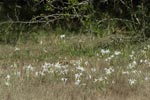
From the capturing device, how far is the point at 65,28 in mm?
11664

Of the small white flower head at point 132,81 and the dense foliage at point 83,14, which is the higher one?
the small white flower head at point 132,81

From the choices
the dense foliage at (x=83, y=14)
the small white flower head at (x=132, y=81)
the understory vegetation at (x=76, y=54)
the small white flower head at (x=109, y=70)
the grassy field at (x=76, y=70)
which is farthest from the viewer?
the dense foliage at (x=83, y=14)

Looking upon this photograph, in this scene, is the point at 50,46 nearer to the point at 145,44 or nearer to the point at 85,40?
the point at 85,40

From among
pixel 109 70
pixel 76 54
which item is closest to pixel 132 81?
pixel 109 70

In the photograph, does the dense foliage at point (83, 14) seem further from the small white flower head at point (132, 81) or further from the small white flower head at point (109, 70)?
the small white flower head at point (132, 81)

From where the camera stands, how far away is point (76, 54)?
9.20m

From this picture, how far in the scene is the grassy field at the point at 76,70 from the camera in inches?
261

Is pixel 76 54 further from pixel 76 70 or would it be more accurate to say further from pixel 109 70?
pixel 109 70

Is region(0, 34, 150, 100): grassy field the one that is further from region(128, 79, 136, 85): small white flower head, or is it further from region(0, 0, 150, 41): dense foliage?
region(0, 0, 150, 41): dense foliage

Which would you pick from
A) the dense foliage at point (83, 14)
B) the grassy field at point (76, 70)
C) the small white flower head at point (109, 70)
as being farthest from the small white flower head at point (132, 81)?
the dense foliage at point (83, 14)

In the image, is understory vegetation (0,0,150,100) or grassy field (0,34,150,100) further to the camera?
understory vegetation (0,0,150,100)

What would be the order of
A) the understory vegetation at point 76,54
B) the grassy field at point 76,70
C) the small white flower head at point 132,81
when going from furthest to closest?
the small white flower head at point 132,81 → the understory vegetation at point 76,54 → the grassy field at point 76,70

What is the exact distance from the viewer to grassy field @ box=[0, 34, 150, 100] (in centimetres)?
662

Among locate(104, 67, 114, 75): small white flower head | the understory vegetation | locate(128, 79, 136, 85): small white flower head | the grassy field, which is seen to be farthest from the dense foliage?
locate(128, 79, 136, 85): small white flower head
